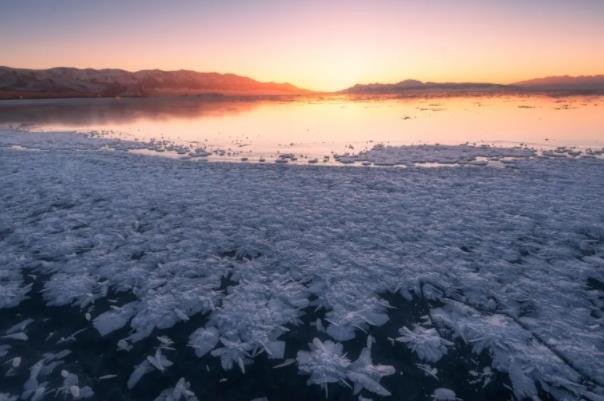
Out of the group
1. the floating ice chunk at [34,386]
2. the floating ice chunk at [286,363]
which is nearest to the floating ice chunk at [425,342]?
the floating ice chunk at [286,363]

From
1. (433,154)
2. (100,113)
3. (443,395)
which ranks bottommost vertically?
(443,395)

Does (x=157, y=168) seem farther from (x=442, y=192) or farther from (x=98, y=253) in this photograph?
(x=442, y=192)

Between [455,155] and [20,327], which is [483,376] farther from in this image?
[455,155]

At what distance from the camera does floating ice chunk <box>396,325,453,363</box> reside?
413cm

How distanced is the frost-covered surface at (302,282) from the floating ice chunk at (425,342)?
0.08 ft

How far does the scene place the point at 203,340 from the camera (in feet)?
14.6

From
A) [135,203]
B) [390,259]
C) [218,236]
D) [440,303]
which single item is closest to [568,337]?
[440,303]

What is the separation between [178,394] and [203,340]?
869 mm

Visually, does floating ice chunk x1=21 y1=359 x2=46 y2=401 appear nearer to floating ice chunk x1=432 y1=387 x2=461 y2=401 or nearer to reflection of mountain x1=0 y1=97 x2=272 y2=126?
floating ice chunk x1=432 y1=387 x2=461 y2=401

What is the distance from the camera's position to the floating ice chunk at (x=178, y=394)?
3.57 m

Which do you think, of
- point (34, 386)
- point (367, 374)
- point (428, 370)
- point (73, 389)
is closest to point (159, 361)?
point (73, 389)

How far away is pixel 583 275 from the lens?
18.8 ft

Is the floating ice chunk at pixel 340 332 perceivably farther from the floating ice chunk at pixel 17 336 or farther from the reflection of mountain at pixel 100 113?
the reflection of mountain at pixel 100 113

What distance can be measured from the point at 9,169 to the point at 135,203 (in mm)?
8425
